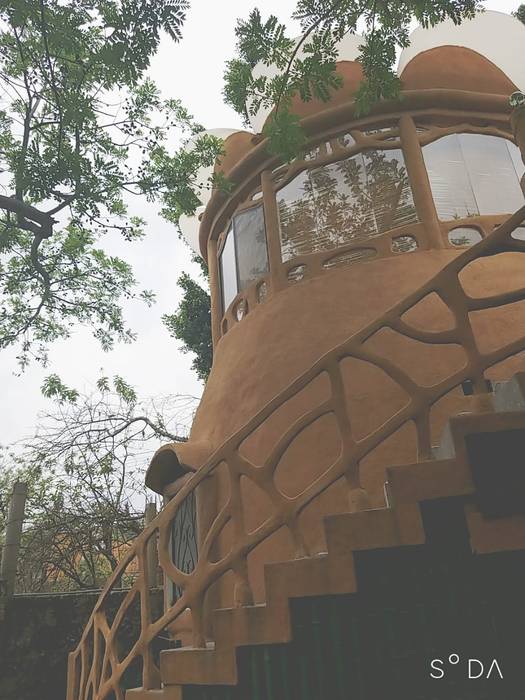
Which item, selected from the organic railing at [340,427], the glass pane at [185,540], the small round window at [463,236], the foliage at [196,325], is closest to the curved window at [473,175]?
the small round window at [463,236]

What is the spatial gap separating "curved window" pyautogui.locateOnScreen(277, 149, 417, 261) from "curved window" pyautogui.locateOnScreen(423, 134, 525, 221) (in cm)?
41

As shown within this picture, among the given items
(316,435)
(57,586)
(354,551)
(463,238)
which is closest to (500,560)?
(354,551)

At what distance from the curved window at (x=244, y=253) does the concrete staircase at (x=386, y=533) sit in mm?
4446

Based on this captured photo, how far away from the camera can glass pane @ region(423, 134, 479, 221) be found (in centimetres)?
626

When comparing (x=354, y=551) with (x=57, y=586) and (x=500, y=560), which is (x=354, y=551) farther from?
(x=57, y=586)

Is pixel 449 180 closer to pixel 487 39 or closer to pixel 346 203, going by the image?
pixel 346 203

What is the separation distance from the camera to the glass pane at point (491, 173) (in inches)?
248

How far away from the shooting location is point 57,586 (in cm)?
1209

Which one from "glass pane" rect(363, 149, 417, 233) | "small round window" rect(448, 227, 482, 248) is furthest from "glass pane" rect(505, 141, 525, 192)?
"glass pane" rect(363, 149, 417, 233)

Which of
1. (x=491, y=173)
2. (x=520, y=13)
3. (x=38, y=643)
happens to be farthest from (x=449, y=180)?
(x=520, y=13)

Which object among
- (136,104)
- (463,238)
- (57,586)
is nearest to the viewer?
(463,238)

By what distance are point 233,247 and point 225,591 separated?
14.7 ft

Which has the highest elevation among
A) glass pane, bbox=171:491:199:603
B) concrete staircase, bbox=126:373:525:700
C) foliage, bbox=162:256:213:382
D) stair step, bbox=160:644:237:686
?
foliage, bbox=162:256:213:382

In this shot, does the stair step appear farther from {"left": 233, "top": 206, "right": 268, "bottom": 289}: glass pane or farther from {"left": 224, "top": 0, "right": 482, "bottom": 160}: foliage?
{"left": 233, "top": 206, "right": 268, "bottom": 289}: glass pane
